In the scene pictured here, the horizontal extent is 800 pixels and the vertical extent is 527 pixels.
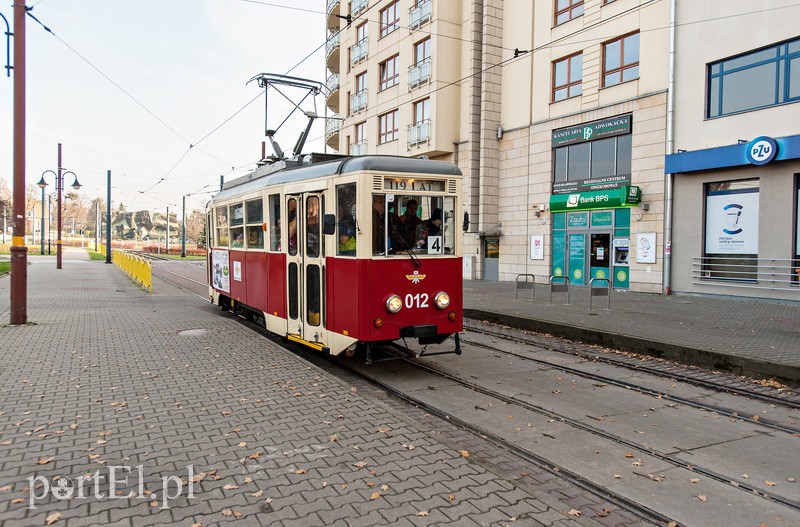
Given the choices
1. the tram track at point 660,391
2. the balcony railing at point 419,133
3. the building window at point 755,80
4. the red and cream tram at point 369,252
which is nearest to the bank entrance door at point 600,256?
the building window at point 755,80

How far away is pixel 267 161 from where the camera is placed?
Result: 12.7 m

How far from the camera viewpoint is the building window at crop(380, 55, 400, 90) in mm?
31303

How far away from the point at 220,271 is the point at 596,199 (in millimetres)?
14816

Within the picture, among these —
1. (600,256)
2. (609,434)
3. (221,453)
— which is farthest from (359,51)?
(221,453)

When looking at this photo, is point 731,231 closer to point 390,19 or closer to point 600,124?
point 600,124

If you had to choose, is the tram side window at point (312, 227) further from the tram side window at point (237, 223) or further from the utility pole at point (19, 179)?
the utility pole at point (19, 179)

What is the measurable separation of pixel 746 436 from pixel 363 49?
33.2 meters

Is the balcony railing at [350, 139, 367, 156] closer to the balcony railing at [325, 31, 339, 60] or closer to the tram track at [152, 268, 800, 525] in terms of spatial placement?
the balcony railing at [325, 31, 339, 60]

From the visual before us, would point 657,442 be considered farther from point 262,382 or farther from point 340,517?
point 262,382

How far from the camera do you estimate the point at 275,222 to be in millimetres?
9531

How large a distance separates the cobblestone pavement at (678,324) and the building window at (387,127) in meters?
15.4

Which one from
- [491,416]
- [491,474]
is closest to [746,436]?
[491,416]

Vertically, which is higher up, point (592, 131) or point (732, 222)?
point (592, 131)

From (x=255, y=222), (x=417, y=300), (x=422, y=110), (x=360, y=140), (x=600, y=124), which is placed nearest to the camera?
→ (x=417, y=300)
